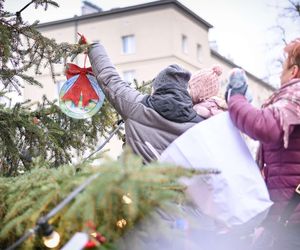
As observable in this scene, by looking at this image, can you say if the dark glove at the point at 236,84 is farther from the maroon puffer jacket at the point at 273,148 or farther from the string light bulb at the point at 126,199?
the string light bulb at the point at 126,199

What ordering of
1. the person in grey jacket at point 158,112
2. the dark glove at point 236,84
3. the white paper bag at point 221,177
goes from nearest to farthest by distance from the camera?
the white paper bag at point 221,177 → the dark glove at point 236,84 → the person in grey jacket at point 158,112

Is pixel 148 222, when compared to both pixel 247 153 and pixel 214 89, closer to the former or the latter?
pixel 247 153

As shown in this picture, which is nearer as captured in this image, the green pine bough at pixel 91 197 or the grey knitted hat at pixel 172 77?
the green pine bough at pixel 91 197

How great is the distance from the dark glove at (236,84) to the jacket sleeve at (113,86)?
61 cm

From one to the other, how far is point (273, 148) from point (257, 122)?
25 cm

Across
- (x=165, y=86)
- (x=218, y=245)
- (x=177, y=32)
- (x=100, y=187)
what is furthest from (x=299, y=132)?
(x=177, y=32)

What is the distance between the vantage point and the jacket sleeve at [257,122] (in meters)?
2.22

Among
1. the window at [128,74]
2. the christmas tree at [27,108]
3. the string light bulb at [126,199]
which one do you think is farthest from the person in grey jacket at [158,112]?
the window at [128,74]

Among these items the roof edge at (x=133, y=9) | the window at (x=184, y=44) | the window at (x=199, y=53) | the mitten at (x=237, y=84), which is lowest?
the window at (x=199, y=53)

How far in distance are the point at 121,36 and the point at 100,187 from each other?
104 feet

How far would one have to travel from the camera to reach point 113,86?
2.96 metres

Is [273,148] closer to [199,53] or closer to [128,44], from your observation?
[128,44]

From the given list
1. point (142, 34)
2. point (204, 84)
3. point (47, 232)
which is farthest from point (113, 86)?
point (142, 34)

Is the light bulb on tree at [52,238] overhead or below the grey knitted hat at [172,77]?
below
